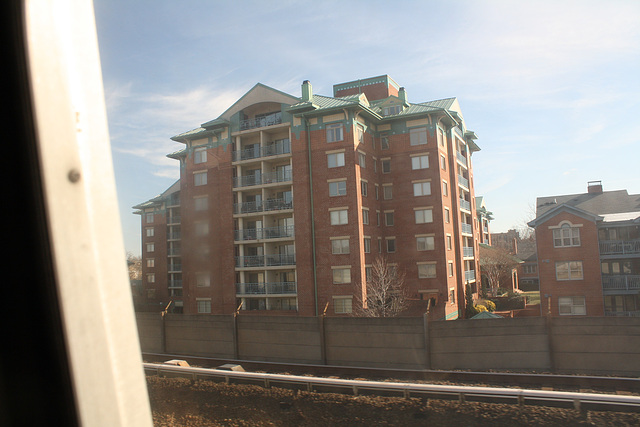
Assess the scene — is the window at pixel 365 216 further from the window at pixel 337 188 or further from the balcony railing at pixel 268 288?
the balcony railing at pixel 268 288

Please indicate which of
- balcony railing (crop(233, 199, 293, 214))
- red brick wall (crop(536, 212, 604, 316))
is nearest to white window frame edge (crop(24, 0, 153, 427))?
balcony railing (crop(233, 199, 293, 214))

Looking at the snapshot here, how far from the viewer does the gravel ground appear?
606cm

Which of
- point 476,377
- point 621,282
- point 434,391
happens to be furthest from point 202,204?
point 621,282

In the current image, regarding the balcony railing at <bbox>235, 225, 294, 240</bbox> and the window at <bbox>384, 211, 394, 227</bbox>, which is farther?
the window at <bbox>384, 211, 394, 227</bbox>

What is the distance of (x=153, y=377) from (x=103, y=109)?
8926mm

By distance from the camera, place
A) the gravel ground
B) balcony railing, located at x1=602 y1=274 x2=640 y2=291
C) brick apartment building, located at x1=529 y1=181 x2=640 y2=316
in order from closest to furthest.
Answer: the gravel ground, balcony railing, located at x1=602 y1=274 x2=640 y2=291, brick apartment building, located at x1=529 y1=181 x2=640 y2=316

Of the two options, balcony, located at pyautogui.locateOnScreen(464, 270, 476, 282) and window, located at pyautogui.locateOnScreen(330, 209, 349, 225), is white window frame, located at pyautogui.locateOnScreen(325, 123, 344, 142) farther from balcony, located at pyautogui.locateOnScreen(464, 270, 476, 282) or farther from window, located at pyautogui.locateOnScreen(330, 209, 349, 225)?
balcony, located at pyautogui.locateOnScreen(464, 270, 476, 282)

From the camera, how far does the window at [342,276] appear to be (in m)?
23.8

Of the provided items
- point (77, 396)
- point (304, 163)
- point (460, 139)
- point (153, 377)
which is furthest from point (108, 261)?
point (460, 139)

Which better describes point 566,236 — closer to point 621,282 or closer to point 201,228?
point 621,282

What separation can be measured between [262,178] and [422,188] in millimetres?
9401

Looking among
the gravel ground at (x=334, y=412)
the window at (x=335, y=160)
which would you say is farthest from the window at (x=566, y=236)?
the gravel ground at (x=334, y=412)

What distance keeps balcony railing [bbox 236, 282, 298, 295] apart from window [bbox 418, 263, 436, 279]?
7354 mm

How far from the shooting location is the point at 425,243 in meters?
26.3
